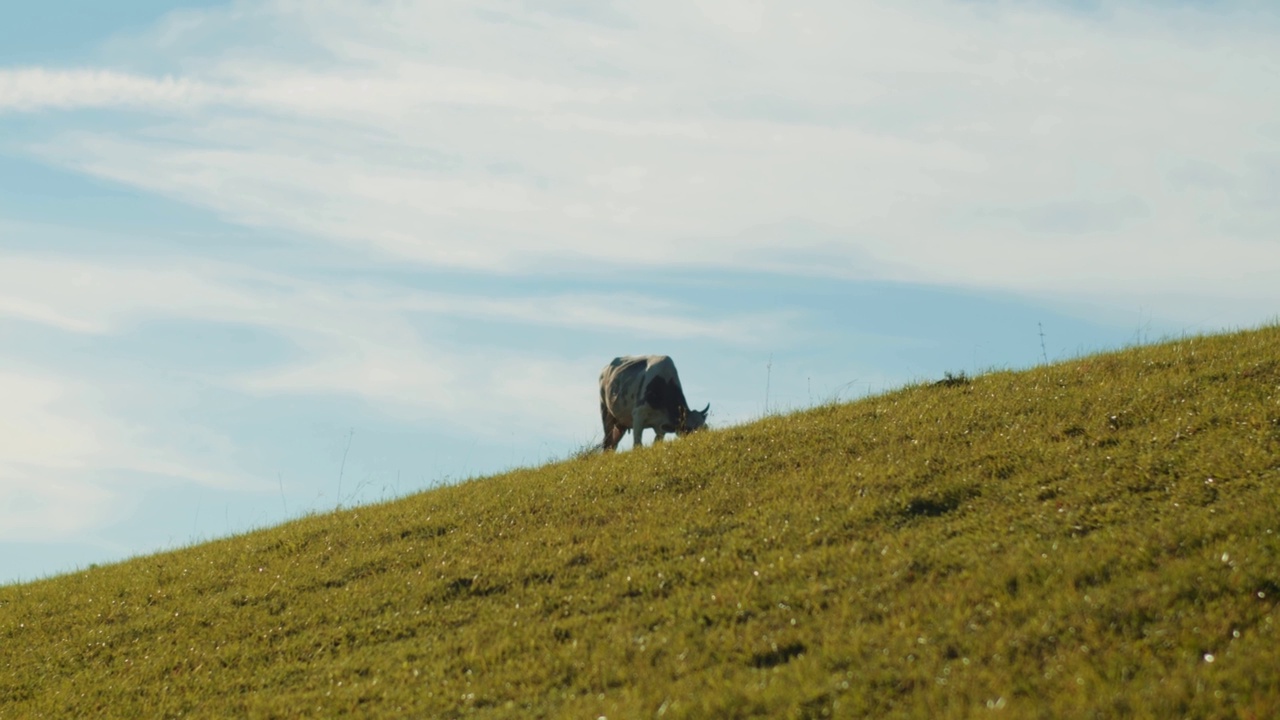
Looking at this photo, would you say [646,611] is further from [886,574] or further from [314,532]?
[314,532]

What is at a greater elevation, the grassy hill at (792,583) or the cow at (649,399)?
the cow at (649,399)

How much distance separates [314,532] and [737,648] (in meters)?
9.49

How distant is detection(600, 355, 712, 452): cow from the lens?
85.3 ft

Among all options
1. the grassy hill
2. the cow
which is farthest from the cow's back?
the grassy hill

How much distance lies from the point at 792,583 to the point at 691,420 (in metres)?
13.3

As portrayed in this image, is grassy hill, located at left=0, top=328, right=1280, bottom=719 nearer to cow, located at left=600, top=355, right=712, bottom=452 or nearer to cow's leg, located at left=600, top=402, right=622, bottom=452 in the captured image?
cow, located at left=600, top=355, right=712, bottom=452

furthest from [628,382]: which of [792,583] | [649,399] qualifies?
[792,583]

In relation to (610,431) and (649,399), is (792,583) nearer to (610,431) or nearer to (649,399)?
(649,399)

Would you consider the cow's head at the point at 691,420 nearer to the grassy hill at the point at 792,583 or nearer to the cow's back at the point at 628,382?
the cow's back at the point at 628,382

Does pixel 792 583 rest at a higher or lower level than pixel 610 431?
lower

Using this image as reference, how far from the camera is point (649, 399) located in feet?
85.7

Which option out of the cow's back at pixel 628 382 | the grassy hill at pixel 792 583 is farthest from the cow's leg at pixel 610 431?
the grassy hill at pixel 792 583

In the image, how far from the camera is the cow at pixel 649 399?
85.3 feet

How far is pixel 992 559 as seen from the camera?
11.9 m
